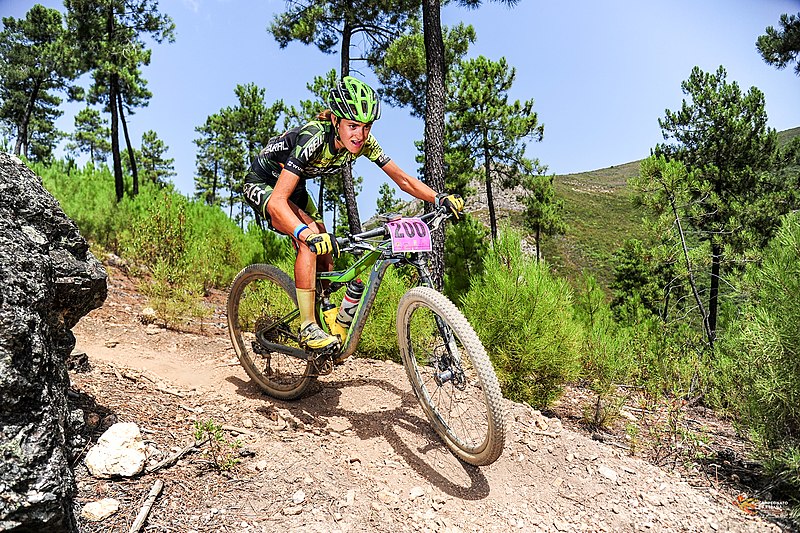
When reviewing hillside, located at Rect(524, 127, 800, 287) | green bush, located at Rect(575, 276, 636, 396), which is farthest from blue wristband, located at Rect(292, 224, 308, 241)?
hillside, located at Rect(524, 127, 800, 287)

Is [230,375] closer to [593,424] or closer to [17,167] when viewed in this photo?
[17,167]

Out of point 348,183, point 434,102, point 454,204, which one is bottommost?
point 454,204

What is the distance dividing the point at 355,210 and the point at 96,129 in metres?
51.2

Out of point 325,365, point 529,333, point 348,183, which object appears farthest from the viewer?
point 348,183

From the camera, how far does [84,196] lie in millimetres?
11961

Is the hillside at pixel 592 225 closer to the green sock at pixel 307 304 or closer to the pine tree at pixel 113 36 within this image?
the pine tree at pixel 113 36

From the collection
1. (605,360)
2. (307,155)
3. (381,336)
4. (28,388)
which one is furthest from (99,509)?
(605,360)

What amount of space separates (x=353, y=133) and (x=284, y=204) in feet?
2.21

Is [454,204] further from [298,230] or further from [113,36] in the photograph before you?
[113,36]

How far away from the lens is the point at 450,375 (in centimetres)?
309

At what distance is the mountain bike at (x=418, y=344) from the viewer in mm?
2885

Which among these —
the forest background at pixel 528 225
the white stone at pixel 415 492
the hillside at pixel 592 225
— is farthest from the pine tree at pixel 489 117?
the hillside at pixel 592 225

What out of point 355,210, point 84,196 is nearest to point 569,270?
point 355,210

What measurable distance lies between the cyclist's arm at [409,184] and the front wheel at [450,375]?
86 cm
